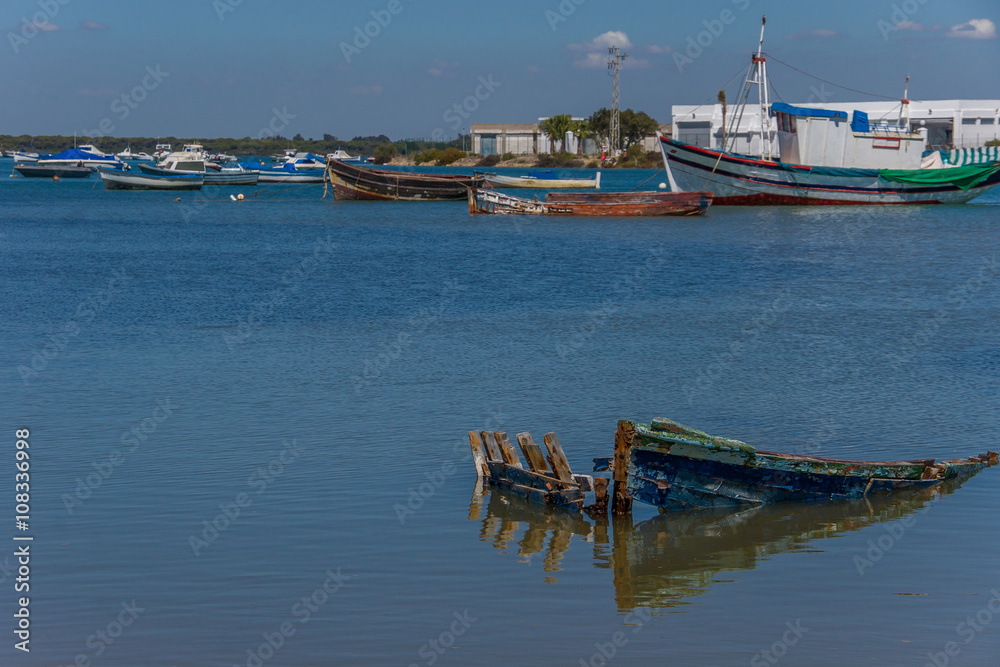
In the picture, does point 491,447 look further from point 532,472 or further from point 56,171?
point 56,171

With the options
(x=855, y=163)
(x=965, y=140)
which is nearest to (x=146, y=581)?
(x=855, y=163)

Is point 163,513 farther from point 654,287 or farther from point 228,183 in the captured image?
point 228,183

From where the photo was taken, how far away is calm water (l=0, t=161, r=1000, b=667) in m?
7.19

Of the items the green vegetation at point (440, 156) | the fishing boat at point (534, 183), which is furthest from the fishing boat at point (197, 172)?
the green vegetation at point (440, 156)

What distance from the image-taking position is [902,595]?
25.5 feet

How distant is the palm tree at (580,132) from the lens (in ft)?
493

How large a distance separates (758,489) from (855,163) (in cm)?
4829
